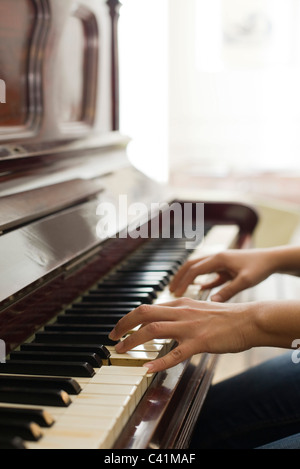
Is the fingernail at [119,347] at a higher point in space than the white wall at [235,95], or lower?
lower

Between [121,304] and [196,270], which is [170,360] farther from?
[196,270]

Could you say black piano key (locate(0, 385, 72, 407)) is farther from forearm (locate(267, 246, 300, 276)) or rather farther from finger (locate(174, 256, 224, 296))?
forearm (locate(267, 246, 300, 276))

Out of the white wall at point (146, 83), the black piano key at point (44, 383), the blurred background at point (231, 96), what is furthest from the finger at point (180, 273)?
the blurred background at point (231, 96)

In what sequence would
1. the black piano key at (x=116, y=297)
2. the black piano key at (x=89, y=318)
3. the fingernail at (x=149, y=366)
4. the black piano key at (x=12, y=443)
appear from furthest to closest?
the black piano key at (x=116, y=297) → the black piano key at (x=89, y=318) → the fingernail at (x=149, y=366) → the black piano key at (x=12, y=443)

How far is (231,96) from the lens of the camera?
5.45 metres

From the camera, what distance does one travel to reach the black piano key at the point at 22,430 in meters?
0.66

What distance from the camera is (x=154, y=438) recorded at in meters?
0.75

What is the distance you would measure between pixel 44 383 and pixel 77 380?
64 mm

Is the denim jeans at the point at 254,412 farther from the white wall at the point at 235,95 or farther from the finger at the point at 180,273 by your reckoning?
the white wall at the point at 235,95

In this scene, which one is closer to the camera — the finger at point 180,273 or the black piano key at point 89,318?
the black piano key at point 89,318

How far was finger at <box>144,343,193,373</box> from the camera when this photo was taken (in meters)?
0.87

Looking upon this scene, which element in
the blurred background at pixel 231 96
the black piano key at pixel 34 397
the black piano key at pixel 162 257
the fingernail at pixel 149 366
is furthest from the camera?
the blurred background at pixel 231 96

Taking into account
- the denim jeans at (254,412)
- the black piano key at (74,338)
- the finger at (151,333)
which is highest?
the finger at (151,333)

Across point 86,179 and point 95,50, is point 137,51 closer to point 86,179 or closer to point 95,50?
point 95,50
